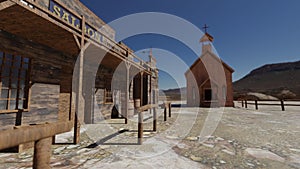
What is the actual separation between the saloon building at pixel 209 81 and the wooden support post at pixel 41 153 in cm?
1947

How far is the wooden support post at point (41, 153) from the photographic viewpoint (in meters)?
1.27

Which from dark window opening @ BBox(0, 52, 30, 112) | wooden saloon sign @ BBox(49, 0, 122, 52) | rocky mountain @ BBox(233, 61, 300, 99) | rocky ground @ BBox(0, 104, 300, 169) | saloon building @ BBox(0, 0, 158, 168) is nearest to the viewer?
rocky ground @ BBox(0, 104, 300, 169)

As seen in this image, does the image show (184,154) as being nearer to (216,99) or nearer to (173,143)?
(173,143)

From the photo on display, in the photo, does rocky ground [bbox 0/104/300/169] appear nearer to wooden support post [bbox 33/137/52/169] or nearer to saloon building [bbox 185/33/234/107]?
wooden support post [bbox 33/137/52/169]

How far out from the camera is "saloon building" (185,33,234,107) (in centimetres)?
1956

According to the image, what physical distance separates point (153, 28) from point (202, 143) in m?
9.57

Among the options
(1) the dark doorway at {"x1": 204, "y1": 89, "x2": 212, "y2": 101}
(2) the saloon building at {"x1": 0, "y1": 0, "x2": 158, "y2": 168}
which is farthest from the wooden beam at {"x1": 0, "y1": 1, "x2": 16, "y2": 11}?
(1) the dark doorway at {"x1": 204, "y1": 89, "x2": 212, "y2": 101}

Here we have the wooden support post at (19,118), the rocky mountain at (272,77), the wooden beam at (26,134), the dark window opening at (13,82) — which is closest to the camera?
the wooden beam at (26,134)

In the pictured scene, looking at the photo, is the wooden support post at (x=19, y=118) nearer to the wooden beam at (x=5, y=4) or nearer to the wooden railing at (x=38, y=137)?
the wooden beam at (x=5, y=4)

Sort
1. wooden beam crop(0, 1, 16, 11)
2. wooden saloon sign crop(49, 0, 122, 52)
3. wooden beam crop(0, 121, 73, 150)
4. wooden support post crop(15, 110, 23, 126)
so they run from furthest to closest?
wooden saloon sign crop(49, 0, 122, 52) → wooden support post crop(15, 110, 23, 126) → wooden beam crop(0, 1, 16, 11) → wooden beam crop(0, 121, 73, 150)

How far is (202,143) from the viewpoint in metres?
4.70

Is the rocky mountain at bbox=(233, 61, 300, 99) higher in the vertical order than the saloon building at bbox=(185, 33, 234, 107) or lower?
higher

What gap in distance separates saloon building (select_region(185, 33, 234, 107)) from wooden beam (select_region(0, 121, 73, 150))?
19.4 metres

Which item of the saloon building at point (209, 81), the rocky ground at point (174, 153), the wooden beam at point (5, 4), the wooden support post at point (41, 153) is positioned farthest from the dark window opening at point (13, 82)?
the saloon building at point (209, 81)
